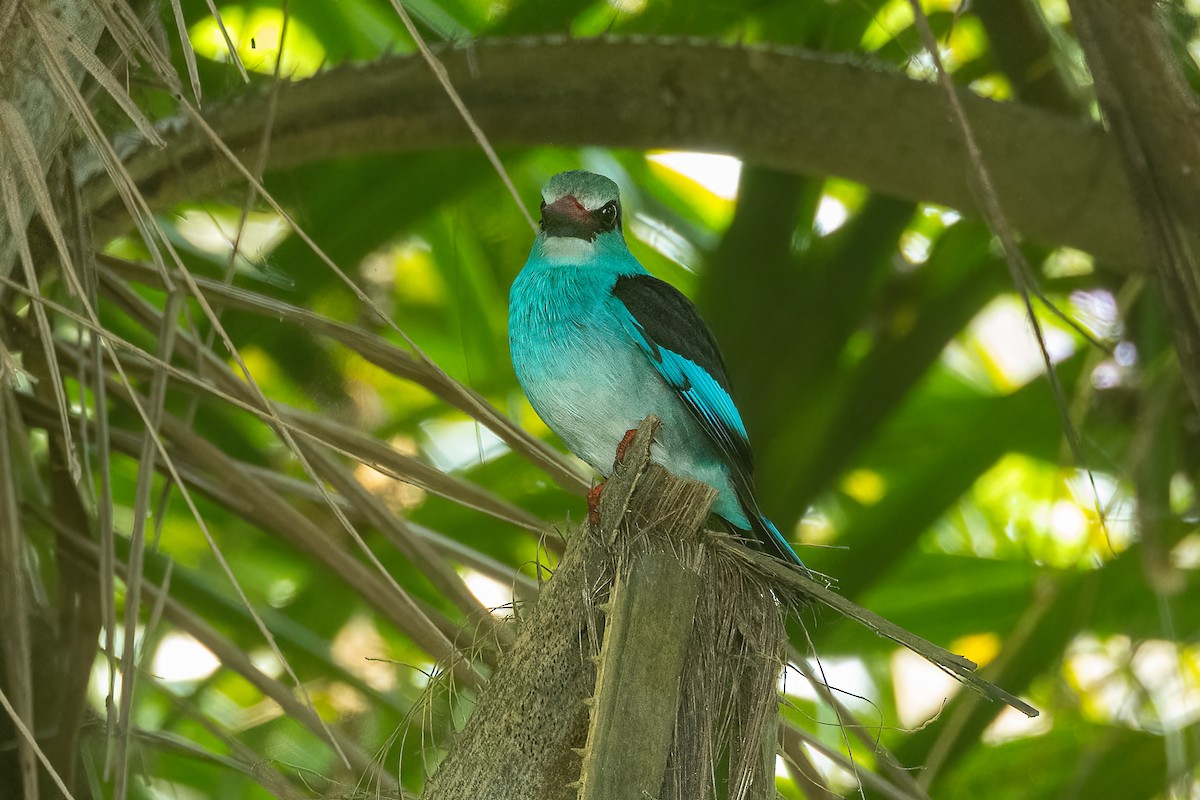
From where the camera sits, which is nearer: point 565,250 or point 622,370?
point 622,370

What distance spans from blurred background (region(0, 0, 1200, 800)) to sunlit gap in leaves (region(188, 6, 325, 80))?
22 millimetres

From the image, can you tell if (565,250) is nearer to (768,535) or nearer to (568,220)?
(568,220)

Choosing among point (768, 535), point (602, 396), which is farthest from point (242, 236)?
point (768, 535)

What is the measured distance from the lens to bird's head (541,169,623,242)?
2.35 meters

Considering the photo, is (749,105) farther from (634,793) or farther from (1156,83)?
Answer: (634,793)

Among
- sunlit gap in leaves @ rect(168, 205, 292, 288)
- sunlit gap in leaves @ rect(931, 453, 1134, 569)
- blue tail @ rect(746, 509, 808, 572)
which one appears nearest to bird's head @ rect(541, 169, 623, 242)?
sunlit gap in leaves @ rect(168, 205, 292, 288)

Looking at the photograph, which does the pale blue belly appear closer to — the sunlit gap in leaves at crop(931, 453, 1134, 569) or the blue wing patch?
the blue wing patch

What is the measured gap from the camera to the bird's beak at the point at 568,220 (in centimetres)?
234

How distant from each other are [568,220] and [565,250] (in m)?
0.06

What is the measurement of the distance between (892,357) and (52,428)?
162cm

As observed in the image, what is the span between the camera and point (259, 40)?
357 centimetres

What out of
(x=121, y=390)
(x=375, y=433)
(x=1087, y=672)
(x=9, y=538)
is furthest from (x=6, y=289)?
(x=1087, y=672)

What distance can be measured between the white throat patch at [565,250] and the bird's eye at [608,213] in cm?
8

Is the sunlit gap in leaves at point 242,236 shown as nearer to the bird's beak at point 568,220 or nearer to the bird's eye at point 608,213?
the bird's beak at point 568,220
